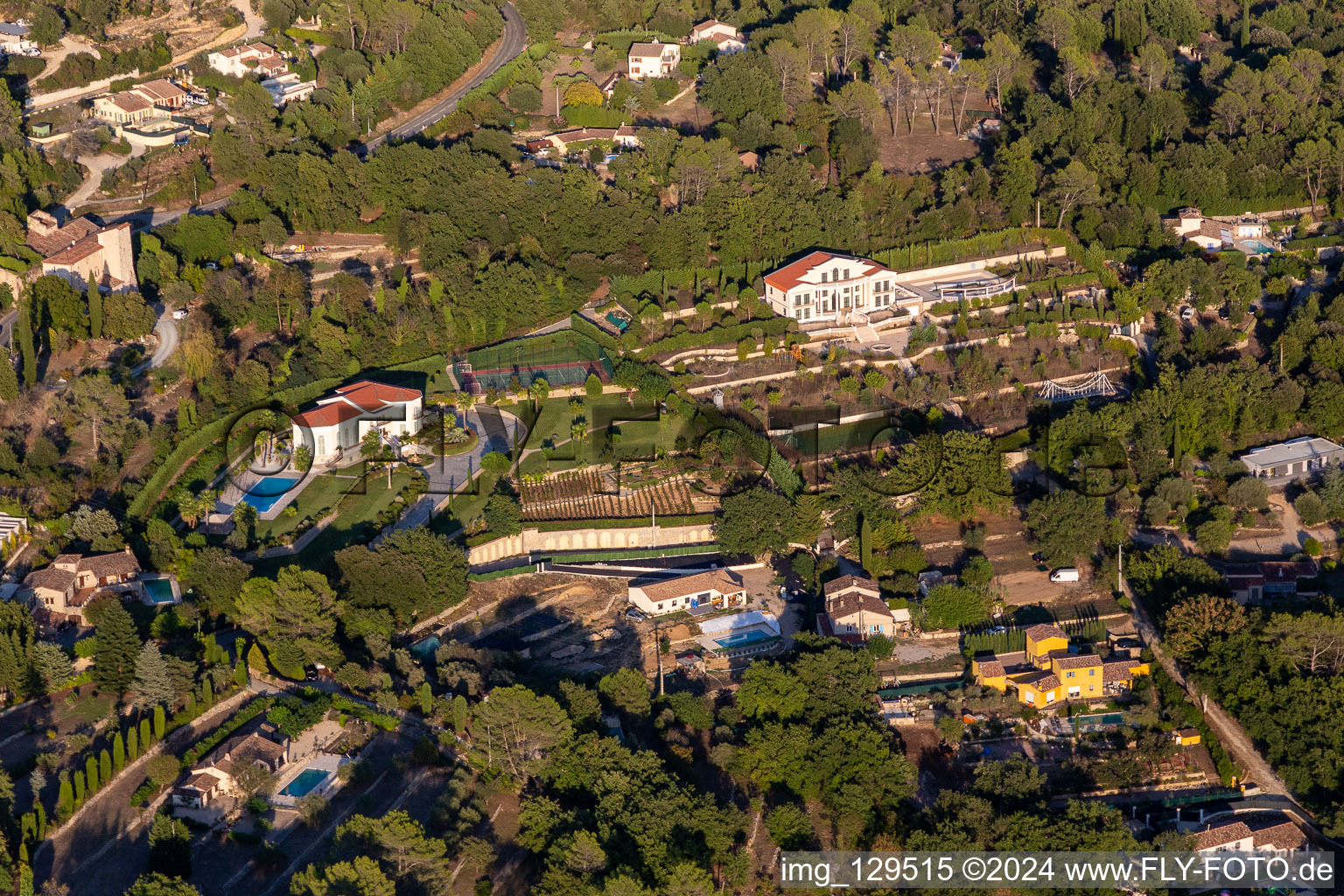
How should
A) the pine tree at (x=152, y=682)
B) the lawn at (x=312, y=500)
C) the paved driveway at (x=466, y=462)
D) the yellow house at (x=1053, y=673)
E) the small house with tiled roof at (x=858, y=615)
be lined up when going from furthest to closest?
the paved driveway at (x=466, y=462) → the lawn at (x=312, y=500) → the small house with tiled roof at (x=858, y=615) → the yellow house at (x=1053, y=673) → the pine tree at (x=152, y=682)

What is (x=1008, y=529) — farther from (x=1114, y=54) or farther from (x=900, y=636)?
(x=1114, y=54)

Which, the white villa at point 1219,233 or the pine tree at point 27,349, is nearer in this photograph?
the pine tree at point 27,349

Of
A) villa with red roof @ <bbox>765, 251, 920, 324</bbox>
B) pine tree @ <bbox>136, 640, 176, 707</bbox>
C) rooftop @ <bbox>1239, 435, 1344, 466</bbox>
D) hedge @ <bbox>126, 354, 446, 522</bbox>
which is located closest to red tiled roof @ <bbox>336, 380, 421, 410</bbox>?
hedge @ <bbox>126, 354, 446, 522</bbox>

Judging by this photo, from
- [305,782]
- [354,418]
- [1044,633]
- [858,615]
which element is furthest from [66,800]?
[1044,633]

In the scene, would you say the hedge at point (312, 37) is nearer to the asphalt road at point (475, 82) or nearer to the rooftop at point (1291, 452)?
the asphalt road at point (475, 82)

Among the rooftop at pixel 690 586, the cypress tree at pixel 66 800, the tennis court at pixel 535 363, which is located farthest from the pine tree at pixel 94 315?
the rooftop at pixel 690 586

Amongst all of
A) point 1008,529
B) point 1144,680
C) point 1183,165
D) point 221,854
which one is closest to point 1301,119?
point 1183,165

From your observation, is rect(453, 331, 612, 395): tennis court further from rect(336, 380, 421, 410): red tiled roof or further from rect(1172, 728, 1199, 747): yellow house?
rect(1172, 728, 1199, 747): yellow house
